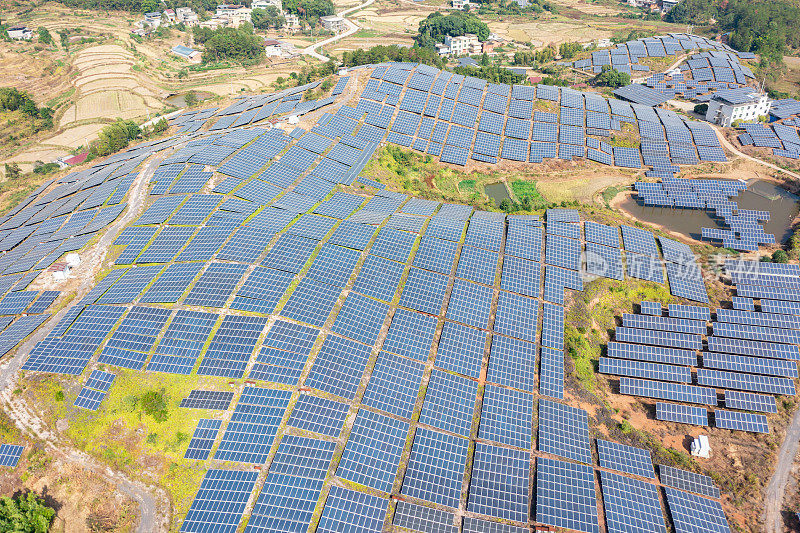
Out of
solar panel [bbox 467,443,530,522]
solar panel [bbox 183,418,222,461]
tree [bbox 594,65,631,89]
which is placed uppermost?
tree [bbox 594,65,631,89]

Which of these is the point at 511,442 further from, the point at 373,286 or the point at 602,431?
the point at 373,286

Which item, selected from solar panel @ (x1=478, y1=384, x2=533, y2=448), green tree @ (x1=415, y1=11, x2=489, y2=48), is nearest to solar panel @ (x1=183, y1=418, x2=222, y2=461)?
solar panel @ (x1=478, y1=384, x2=533, y2=448)

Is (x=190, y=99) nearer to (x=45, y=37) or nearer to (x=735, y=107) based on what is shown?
(x=45, y=37)

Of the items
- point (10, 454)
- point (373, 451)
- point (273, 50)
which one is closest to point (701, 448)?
point (373, 451)

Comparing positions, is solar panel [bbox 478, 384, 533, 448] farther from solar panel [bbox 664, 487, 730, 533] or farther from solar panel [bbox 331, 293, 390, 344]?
solar panel [bbox 331, 293, 390, 344]

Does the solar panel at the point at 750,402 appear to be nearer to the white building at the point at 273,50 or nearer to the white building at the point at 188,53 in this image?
the white building at the point at 273,50

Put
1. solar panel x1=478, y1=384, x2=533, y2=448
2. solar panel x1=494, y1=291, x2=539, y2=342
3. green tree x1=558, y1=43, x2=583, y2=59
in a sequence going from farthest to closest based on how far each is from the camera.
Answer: green tree x1=558, y1=43, x2=583, y2=59 < solar panel x1=494, y1=291, x2=539, y2=342 < solar panel x1=478, y1=384, x2=533, y2=448

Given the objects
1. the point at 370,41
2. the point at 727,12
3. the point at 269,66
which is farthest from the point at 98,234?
the point at 727,12
